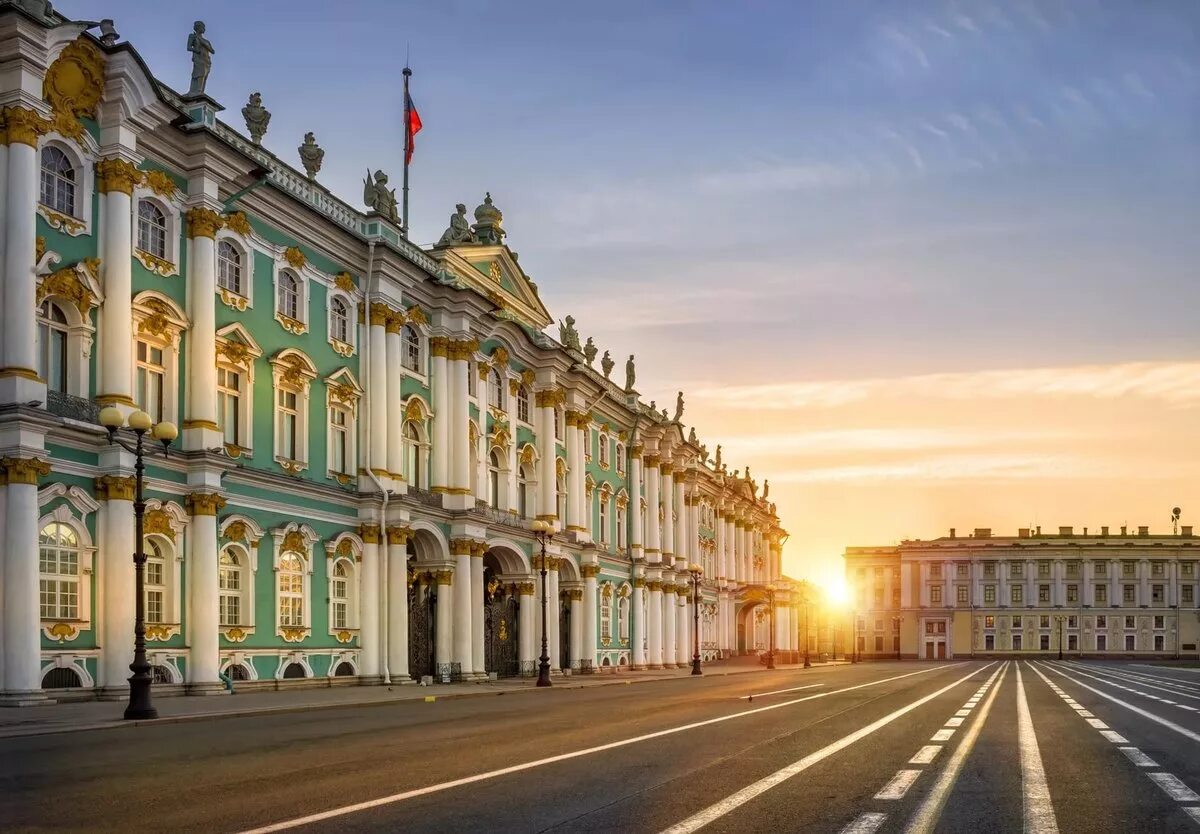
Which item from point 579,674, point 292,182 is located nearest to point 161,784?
point 292,182

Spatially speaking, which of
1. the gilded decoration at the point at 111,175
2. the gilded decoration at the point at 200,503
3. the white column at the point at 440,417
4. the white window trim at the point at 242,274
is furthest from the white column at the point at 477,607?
the gilded decoration at the point at 111,175

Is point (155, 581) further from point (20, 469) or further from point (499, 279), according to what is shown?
point (499, 279)

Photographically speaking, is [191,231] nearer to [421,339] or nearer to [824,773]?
[421,339]

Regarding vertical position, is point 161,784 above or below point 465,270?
below

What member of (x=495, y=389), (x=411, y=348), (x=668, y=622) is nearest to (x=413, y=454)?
(x=411, y=348)

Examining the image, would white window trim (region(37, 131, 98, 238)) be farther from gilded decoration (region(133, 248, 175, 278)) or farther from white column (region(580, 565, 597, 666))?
white column (region(580, 565, 597, 666))

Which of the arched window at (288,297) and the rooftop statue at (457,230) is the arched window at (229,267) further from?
the rooftop statue at (457,230)

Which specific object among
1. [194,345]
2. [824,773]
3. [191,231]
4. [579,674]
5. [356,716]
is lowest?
[579,674]

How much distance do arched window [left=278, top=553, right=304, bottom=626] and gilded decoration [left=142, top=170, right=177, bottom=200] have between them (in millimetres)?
11026

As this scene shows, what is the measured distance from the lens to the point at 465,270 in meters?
52.1

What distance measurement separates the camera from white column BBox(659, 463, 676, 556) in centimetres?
7995

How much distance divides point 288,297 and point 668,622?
144 ft

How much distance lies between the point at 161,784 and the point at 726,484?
8836cm

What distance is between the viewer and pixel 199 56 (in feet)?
115
